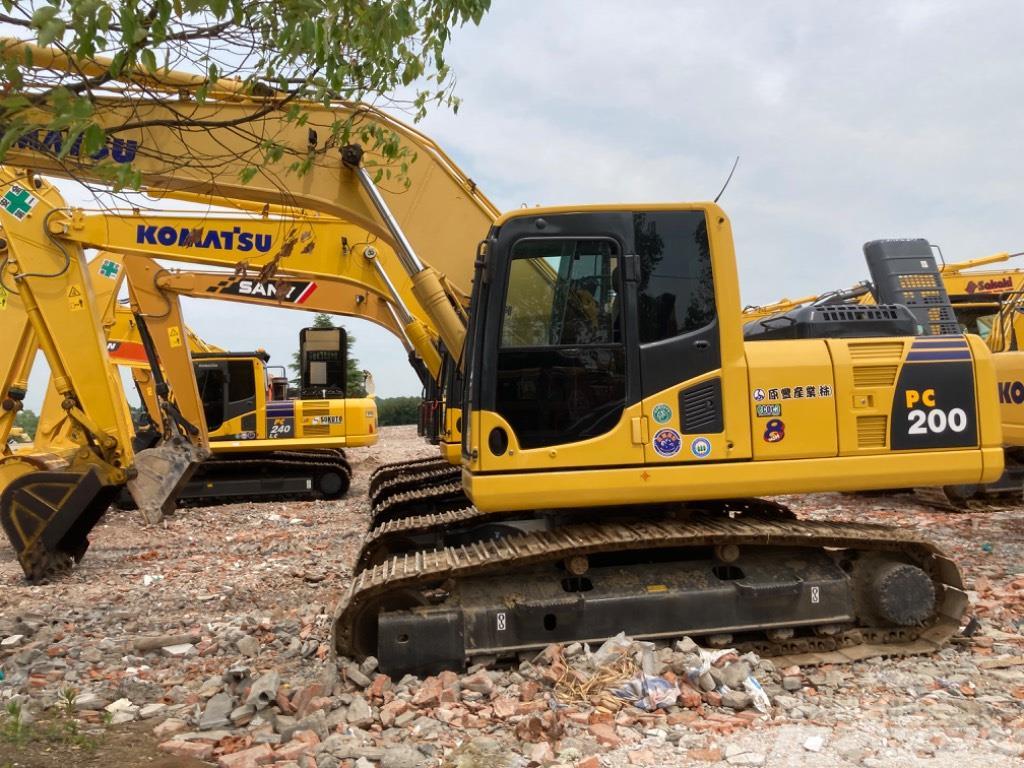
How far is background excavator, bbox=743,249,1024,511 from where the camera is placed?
6.32 metres

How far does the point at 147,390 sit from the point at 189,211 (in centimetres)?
558

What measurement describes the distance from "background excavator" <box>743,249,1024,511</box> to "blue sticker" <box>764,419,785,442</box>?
0.95 m

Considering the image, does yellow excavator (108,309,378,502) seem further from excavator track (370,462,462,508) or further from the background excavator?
the background excavator

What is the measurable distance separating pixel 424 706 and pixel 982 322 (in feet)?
39.6

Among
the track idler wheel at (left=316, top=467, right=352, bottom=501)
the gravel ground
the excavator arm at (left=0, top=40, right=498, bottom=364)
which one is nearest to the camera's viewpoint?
the gravel ground

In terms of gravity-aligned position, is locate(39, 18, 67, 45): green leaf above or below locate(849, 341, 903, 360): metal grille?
above

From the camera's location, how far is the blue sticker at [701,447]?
499 centimetres

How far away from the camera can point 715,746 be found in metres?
3.86

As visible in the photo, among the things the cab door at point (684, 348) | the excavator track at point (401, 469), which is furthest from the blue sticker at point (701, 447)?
the excavator track at point (401, 469)

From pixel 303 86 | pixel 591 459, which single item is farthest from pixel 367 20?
pixel 591 459

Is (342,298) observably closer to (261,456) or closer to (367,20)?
(261,456)

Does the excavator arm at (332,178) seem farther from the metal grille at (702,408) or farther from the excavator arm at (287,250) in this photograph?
the excavator arm at (287,250)

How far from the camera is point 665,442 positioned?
4.96m

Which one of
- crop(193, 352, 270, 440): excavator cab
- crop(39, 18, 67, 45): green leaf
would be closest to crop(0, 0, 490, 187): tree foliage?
crop(39, 18, 67, 45): green leaf
